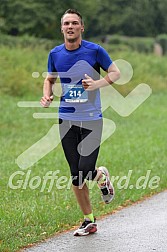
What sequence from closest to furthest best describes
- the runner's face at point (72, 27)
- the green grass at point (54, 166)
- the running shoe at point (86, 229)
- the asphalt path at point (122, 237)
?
the asphalt path at point (122, 237), the runner's face at point (72, 27), the running shoe at point (86, 229), the green grass at point (54, 166)

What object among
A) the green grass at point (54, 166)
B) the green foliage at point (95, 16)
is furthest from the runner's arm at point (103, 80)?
the green foliage at point (95, 16)

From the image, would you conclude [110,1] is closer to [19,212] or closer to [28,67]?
[28,67]

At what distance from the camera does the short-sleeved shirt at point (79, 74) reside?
22.5ft

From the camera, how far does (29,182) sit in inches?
414

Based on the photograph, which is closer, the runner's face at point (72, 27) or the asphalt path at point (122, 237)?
the asphalt path at point (122, 237)

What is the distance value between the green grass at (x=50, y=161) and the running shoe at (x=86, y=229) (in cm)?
31

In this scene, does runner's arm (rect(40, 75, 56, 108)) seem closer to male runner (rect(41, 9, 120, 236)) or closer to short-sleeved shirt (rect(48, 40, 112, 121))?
male runner (rect(41, 9, 120, 236))

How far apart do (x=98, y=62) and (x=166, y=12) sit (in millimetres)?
74763

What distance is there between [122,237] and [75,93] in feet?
5.19

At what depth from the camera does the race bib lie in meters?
6.86

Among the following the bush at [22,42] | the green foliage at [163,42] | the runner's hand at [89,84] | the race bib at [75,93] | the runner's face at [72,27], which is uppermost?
the runner's face at [72,27]

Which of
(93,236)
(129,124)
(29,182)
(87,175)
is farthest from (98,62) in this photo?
(129,124)

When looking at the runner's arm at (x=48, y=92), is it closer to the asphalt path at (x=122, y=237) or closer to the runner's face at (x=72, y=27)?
the runner's face at (x=72, y=27)

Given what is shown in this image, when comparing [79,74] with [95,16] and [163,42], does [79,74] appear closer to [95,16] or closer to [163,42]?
[163,42]
